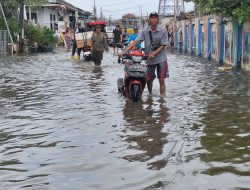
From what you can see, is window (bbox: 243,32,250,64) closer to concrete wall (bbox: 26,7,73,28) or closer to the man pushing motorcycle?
the man pushing motorcycle

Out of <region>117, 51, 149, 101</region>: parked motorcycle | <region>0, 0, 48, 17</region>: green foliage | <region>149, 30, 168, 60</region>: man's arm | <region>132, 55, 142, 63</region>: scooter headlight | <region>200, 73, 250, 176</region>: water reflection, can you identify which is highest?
<region>0, 0, 48, 17</region>: green foliage

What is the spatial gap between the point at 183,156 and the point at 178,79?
802 centimetres

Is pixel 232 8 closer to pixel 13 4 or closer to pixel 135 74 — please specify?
pixel 135 74

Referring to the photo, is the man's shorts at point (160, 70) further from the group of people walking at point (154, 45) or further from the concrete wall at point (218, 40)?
the concrete wall at point (218, 40)

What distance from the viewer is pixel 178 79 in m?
13.1

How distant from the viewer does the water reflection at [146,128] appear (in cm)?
533

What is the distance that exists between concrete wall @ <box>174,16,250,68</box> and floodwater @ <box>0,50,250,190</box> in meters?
6.24

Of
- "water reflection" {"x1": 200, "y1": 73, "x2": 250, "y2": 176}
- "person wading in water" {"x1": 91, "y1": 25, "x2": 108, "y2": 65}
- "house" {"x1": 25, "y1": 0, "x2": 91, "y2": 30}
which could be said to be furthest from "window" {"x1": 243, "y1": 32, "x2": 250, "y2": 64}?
"house" {"x1": 25, "y1": 0, "x2": 91, "y2": 30}

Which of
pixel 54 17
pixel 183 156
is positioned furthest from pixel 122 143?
pixel 54 17

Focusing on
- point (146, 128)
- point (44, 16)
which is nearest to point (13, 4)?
point (44, 16)

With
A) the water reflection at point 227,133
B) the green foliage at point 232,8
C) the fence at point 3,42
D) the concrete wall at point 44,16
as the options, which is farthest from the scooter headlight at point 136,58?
the concrete wall at point 44,16

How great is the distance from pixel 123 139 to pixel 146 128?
2.38 ft

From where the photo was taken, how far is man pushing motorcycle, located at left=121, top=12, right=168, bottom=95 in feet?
30.5

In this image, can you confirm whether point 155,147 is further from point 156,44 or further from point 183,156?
point 156,44
